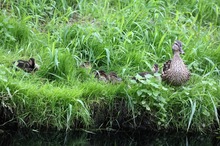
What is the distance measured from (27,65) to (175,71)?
1.64 meters

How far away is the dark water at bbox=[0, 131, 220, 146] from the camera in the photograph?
5414 millimetres

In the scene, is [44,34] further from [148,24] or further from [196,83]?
[196,83]

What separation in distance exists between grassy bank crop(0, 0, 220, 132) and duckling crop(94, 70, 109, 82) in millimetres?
101

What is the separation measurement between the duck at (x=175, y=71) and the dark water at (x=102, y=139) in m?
0.60

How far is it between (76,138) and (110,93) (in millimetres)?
621

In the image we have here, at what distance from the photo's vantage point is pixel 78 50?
6477mm

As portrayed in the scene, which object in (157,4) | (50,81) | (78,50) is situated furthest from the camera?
(157,4)

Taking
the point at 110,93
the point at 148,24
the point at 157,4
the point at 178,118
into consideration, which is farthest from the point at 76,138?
the point at 157,4

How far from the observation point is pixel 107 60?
633 cm

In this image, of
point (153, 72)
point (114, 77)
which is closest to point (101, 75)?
point (114, 77)

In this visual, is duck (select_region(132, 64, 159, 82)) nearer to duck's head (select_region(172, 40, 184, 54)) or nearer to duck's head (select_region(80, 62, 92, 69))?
duck's head (select_region(172, 40, 184, 54))

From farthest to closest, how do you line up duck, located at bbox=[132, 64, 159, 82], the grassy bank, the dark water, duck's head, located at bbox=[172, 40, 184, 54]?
duck's head, located at bbox=[172, 40, 184, 54] → duck, located at bbox=[132, 64, 159, 82] → the grassy bank → the dark water

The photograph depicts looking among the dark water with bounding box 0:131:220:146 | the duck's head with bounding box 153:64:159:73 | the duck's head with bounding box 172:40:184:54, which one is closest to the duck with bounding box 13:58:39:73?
the dark water with bounding box 0:131:220:146

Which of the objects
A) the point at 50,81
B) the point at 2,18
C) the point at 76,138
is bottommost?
the point at 76,138
